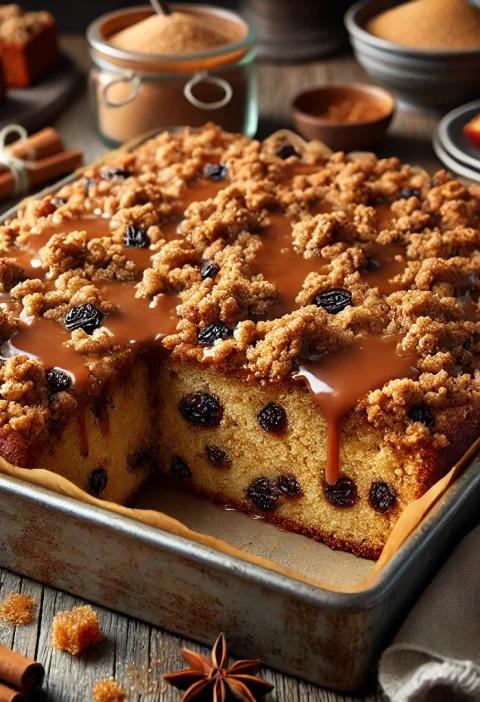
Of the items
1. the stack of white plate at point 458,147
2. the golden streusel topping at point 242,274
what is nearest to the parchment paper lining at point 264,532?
the golden streusel topping at point 242,274

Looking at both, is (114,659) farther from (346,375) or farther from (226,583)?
(346,375)

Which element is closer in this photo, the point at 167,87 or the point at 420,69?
the point at 167,87

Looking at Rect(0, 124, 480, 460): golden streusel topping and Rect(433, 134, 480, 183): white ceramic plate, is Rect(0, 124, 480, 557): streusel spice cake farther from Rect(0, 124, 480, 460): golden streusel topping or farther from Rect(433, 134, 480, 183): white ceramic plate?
Rect(433, 134, 480, 183): white ceramic plate

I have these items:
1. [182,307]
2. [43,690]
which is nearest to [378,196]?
[182,307]

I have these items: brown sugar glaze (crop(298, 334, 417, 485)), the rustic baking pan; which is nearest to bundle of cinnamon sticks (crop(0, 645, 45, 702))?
the rustic baking pan

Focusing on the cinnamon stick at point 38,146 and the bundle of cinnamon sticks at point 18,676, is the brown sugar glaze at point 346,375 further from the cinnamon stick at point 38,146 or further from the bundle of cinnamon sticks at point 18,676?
the cinnamon stick at point 38,146

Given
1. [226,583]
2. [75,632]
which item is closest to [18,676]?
[75,632]

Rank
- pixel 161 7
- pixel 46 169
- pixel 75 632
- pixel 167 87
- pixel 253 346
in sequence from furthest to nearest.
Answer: pixel 161 7
pixel 167 87
pixel 46 169
pixel 253 346
pixel 75 632
